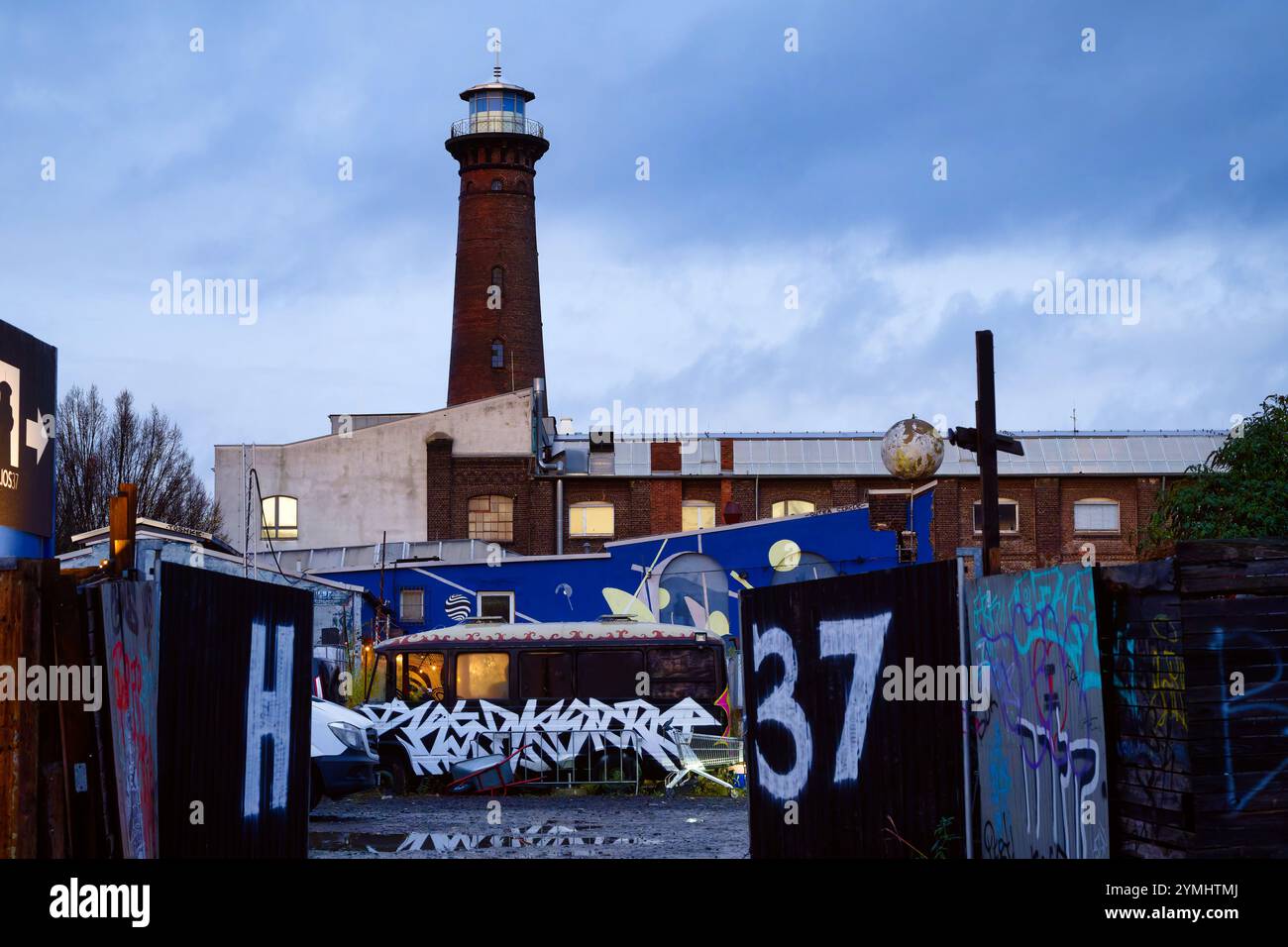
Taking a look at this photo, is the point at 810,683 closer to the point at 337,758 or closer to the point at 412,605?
the point at 337,758

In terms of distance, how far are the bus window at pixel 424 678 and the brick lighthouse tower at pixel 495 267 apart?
3629 centimetres

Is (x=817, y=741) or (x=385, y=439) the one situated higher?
(x=385, y=439)

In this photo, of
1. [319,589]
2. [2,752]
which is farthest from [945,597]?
[319,589]

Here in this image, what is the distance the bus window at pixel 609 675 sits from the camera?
2484 cm

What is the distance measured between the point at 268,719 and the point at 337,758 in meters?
8.57

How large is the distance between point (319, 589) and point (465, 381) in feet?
75.9

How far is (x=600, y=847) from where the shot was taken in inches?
643

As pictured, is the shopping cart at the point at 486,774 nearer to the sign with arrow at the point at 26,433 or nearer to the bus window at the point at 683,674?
the bus window at the point at 683,674

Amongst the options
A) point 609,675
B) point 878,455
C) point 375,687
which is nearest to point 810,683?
point 609,675

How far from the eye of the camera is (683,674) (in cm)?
2484

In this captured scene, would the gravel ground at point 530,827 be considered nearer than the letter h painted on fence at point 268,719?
No

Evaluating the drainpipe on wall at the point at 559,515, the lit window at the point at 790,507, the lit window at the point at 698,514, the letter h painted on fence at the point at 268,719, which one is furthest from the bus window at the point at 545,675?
the lit window at the point at 790,507
